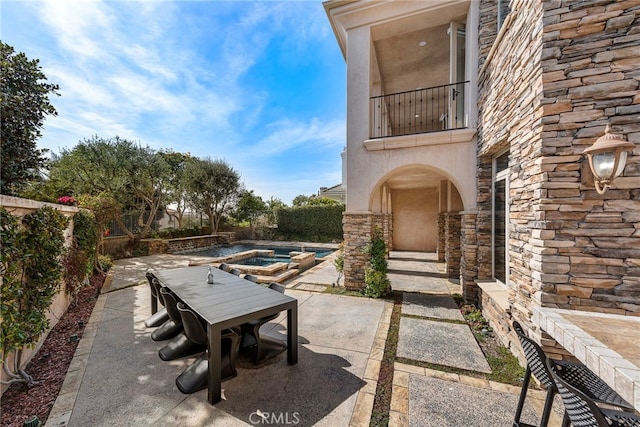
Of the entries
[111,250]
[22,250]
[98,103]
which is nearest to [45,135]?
[98,103]

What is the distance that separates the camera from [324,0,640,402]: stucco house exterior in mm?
2816

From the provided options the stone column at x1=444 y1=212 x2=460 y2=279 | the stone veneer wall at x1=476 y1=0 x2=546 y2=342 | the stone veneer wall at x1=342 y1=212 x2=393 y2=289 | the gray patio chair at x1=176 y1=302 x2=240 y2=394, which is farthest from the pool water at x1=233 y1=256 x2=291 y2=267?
the stone veneer wall at x1=476 y1=0 x2=546 y2=342

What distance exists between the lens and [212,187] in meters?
18.5

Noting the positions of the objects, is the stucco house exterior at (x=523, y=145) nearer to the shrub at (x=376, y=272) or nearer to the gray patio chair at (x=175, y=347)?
the shrub at (x=376, y=272)

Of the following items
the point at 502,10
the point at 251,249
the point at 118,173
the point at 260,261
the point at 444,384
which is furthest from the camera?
the point at 251,249

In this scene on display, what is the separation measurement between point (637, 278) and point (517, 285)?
1.18 m

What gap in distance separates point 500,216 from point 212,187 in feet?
60.0

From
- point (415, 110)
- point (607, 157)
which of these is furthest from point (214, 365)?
point (415, 110)

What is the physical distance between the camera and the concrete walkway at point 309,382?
101 inches

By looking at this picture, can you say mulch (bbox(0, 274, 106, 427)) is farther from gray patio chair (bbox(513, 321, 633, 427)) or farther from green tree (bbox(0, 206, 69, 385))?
gray patio chair (bbox(513, 321, 633, 427))

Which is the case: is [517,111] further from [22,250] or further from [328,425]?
[22,250]

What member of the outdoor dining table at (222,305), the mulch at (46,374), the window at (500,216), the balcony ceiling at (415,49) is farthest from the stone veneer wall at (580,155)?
the mulch at (46,374)

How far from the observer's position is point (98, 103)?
26.4 feet

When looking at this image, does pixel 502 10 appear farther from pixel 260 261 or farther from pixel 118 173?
pixel 118 173
